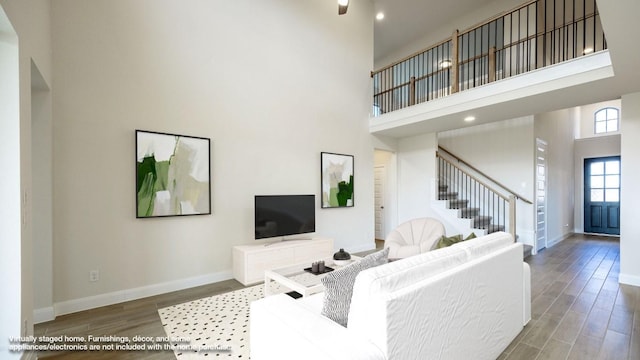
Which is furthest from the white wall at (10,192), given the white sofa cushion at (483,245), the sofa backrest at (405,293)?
the white sofa cushion at (483,245)

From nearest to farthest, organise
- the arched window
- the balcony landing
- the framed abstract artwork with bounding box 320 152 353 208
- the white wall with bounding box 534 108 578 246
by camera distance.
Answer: the balcony landing < the framed abstract artwork with bounding box 320 152 353 208 < the white wall with bounding box 534 108 578 246 < the arched window

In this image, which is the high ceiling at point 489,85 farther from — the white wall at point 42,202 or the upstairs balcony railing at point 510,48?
the white wall at point 42,202

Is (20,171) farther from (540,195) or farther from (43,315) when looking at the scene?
(540,195)

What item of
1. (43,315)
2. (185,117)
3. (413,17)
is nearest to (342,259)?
(185,117)

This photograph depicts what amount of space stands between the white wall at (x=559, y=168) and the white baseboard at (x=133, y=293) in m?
6.51

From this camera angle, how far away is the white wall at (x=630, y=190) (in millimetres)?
3779

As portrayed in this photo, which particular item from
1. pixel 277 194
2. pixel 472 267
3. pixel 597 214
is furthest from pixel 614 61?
pixel 597 214

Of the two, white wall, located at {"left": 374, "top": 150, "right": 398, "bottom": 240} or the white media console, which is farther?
white wall, located at {"left": 374, "top": 150, "right": 398, "bottom": 240}

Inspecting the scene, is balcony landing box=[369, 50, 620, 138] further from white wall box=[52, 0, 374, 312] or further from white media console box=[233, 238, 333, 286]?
white media console box=[233, 238, 333, 286]

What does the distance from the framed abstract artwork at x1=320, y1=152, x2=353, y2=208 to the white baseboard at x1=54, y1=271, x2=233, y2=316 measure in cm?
211

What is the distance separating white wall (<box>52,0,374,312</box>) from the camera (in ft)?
10.0

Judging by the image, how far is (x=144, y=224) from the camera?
3.41m

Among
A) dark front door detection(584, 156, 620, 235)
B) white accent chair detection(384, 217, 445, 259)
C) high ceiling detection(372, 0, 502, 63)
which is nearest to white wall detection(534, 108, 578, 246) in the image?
dark front door detection(584, 156, 620, 235)

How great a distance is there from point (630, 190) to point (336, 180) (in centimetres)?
411
